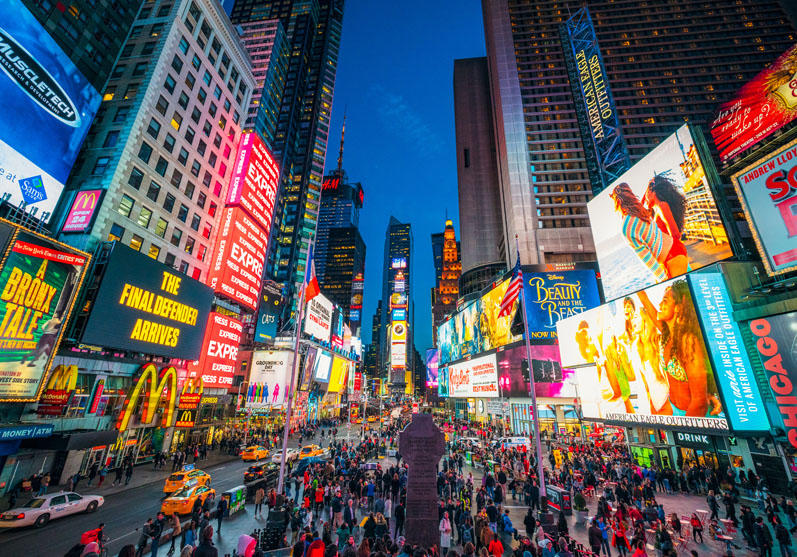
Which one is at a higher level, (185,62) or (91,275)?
(185,62)

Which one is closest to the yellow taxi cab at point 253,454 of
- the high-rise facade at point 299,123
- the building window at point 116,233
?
the building window at point 116,233

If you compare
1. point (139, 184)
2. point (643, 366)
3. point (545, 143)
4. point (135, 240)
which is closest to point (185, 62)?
point (139, 184)

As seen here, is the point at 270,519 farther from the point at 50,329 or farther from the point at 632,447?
the point at 632,447

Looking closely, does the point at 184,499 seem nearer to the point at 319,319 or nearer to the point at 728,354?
the point at 728,354

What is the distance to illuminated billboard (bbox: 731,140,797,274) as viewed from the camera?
1750 centimetres

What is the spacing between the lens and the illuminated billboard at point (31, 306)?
1823cm

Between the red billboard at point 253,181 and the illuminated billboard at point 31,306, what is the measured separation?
15760mm

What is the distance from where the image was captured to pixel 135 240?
3052cm

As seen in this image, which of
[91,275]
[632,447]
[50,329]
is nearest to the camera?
[50,329]

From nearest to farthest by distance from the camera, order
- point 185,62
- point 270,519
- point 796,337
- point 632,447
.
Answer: point 270,519 → point 796,337 → point 632,447 → point 185,62

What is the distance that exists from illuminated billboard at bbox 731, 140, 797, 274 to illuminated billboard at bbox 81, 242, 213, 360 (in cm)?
4046

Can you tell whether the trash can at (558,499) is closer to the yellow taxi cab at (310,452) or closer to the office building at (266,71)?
the yellow taxi cab at (310,452)

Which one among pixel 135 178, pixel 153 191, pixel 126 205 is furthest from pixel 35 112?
pixel 153 191

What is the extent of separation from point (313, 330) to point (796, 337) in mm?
58484
